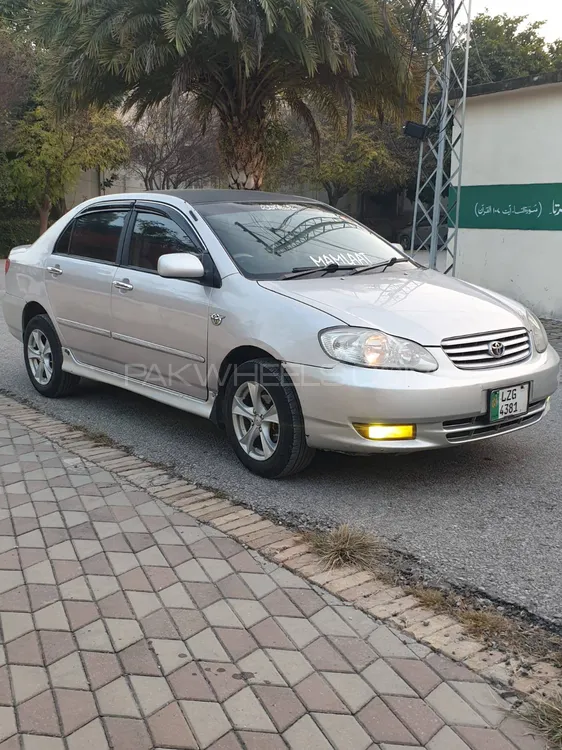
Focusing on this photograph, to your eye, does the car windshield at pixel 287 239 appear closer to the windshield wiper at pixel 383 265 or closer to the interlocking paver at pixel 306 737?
the windshield wiper at pixel 383 265

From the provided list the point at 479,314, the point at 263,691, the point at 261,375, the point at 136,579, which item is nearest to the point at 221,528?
the point at 136,579

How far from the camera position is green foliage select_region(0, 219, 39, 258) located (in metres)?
27.4

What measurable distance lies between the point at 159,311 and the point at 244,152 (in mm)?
8497

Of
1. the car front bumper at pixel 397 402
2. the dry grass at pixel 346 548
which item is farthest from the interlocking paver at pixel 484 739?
the car front bumper at pixel 397 402

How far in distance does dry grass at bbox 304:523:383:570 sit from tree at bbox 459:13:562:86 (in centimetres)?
3155

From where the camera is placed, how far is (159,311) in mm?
5000

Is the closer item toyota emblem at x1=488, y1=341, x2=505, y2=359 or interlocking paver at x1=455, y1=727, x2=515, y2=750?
interlocking paver at x1=455, y1=727, x2=515, y2=750

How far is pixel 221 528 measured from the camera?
371cm

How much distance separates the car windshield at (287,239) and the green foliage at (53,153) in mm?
20300

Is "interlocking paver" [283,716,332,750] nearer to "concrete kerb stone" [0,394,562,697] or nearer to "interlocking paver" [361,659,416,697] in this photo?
"interlocking paver" [361,659,416,697]

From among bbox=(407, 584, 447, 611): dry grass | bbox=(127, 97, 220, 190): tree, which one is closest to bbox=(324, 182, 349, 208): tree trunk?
bbox=(127, 97, 220, 190): tree

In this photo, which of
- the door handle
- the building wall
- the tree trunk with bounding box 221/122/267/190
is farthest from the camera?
the tree trunk with bounding box 221/122/267/190

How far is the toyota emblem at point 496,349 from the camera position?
421 centimetres

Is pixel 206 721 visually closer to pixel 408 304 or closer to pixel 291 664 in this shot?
pixel 291 664
